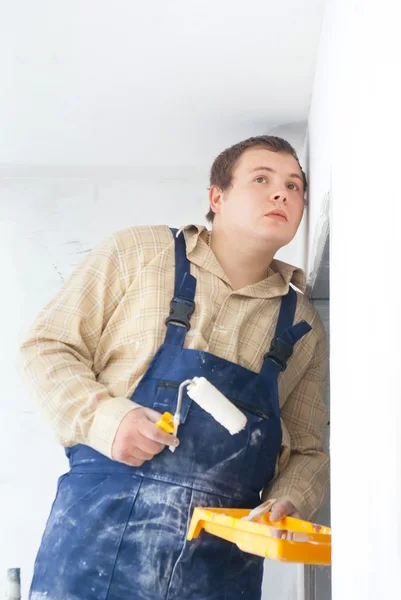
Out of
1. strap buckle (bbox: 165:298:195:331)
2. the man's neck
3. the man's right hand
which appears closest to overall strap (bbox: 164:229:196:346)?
strap buckle (bbox: 165:298:195:331)

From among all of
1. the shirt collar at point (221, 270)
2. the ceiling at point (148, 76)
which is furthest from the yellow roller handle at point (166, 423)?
the ceiling at point (148, 76)

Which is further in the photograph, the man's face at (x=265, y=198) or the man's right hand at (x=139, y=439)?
the man's face at (x=265, y=198)

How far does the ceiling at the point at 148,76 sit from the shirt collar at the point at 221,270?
1.60ft

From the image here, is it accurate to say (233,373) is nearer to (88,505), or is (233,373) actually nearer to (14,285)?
(88,505)

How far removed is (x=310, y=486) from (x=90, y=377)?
62cm

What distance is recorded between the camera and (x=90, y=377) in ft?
5.80

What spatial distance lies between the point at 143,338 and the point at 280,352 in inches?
13.8

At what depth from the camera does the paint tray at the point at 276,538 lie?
1.19 meters

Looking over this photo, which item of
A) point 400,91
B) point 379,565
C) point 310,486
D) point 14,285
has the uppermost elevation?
point 400,91

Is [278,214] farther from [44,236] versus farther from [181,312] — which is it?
[44,236]

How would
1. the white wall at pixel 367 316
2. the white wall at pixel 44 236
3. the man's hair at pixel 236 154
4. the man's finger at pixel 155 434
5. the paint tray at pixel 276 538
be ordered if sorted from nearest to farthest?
the white wall at pixel 367 316, the paint tray at pixel 276 538, the man's finger at pixel 155 434, the man's hair at pixel 236 154, the white wall at pixel 44 236

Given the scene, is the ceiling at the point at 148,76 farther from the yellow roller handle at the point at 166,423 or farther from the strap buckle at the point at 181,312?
the yellow roller handle at the point at 166,423

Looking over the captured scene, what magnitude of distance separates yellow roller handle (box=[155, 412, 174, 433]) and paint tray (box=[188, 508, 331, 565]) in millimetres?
206

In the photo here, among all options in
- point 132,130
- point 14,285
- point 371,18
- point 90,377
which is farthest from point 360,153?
point 14,285
